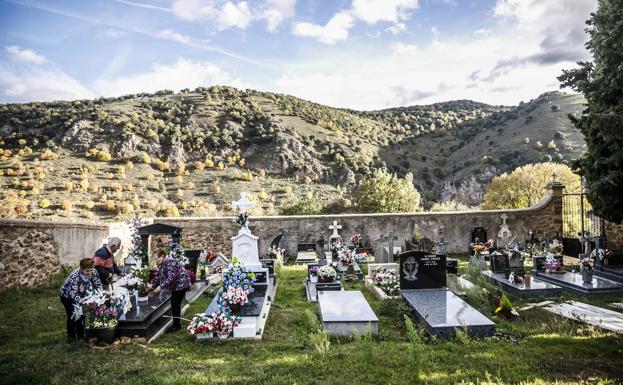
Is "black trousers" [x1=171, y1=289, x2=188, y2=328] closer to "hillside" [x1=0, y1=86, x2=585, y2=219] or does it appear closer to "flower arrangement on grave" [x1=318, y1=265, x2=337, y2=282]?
"flower arrangement on grave" [x1=318, y1=265, x2=337, y2=282]

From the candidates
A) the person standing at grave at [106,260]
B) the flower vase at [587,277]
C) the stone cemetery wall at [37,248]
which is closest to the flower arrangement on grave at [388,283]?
the flower vase at [587,277]

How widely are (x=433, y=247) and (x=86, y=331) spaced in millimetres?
13629

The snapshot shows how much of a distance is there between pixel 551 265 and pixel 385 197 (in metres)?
23.9

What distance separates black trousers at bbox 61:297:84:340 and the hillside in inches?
1127

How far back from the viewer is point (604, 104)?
10.1 metres

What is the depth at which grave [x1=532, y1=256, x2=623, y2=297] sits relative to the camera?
34.8ft

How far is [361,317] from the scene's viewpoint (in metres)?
7.98

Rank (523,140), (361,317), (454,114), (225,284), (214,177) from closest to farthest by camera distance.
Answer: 1. (361,317)
2. (225,284)
3. (214,177)
4. (523,140)
5. (454,114)

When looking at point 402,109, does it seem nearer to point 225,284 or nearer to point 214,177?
point 214,177

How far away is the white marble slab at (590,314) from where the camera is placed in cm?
772

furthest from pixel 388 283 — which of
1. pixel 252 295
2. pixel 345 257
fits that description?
pixel 252 295

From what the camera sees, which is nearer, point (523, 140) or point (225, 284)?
point (225, 284)

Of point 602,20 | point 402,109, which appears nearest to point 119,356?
point 602,20

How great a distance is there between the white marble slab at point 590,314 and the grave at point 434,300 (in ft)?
6.83
